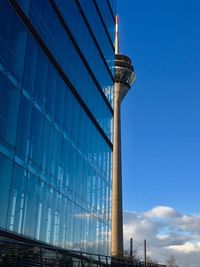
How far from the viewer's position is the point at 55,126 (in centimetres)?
2536

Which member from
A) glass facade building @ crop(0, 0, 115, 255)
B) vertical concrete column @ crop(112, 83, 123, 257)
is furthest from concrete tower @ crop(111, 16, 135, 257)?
glass facade building @ crop(0, 0, 115, 255)

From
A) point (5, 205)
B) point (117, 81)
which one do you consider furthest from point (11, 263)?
point (117, 81)

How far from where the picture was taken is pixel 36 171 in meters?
22.1

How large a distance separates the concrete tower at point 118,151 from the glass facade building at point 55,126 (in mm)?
30107

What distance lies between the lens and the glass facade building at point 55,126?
65.9ft

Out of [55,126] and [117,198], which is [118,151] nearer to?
[117,198]

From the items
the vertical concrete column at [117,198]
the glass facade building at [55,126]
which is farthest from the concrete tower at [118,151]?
the glass facade building at [55,126]

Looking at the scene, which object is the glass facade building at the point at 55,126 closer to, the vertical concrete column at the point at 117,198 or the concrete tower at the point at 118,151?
the concrete tower at the point at 118,151

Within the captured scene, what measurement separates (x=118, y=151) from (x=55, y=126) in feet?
179

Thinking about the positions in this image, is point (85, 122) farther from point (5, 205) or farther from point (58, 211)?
point (5, 205)

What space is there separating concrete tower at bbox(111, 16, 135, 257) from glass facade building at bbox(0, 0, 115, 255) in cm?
3011

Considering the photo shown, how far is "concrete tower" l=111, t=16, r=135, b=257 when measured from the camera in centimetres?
7188

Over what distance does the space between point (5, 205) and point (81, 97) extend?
14.4 metres

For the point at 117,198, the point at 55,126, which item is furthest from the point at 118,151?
the point at 55,126
